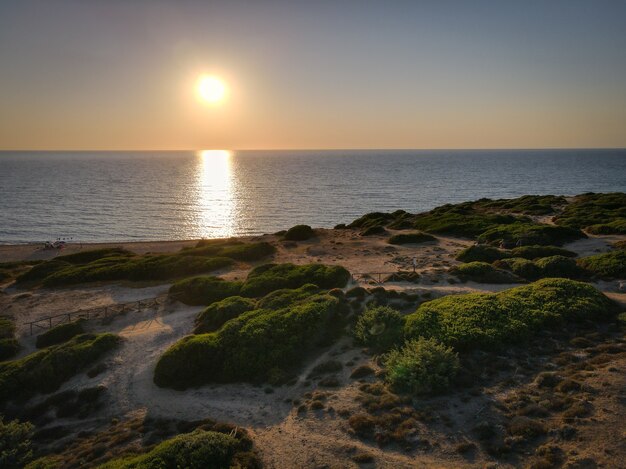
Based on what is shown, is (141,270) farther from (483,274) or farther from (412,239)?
(483,274)

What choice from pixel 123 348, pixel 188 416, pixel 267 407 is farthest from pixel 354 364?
pixel 123 348

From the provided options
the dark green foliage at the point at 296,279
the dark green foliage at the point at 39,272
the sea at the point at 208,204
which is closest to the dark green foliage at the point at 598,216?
the dark green foliage at the point at 296,279

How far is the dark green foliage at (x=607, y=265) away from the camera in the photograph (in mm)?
29328

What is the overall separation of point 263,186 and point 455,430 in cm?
14740

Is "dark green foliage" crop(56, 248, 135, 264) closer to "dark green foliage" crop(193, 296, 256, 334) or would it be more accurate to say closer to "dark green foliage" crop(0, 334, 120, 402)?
"dark green foliage" crop(0, 334, 120, 402)

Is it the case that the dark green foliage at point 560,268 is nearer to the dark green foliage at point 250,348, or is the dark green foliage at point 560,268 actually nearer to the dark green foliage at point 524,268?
the dark green foliage at point 524,268

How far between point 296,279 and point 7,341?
1918cm

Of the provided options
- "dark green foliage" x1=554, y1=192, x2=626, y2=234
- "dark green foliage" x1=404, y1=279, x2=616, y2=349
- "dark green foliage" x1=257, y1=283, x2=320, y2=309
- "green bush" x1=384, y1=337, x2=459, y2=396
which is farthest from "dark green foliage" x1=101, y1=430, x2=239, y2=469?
"dark green foliage" x1=554, y1=192, x2=626, y2=234

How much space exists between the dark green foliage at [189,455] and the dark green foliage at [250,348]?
5.41 meters

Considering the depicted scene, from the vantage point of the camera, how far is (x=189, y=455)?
49.4 ft

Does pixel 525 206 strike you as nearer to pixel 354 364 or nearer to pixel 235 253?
pixel 235 253

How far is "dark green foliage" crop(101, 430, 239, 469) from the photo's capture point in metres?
14.8

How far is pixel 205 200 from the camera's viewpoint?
121312 mm

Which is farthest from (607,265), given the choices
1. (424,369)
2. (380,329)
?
(424,369)
